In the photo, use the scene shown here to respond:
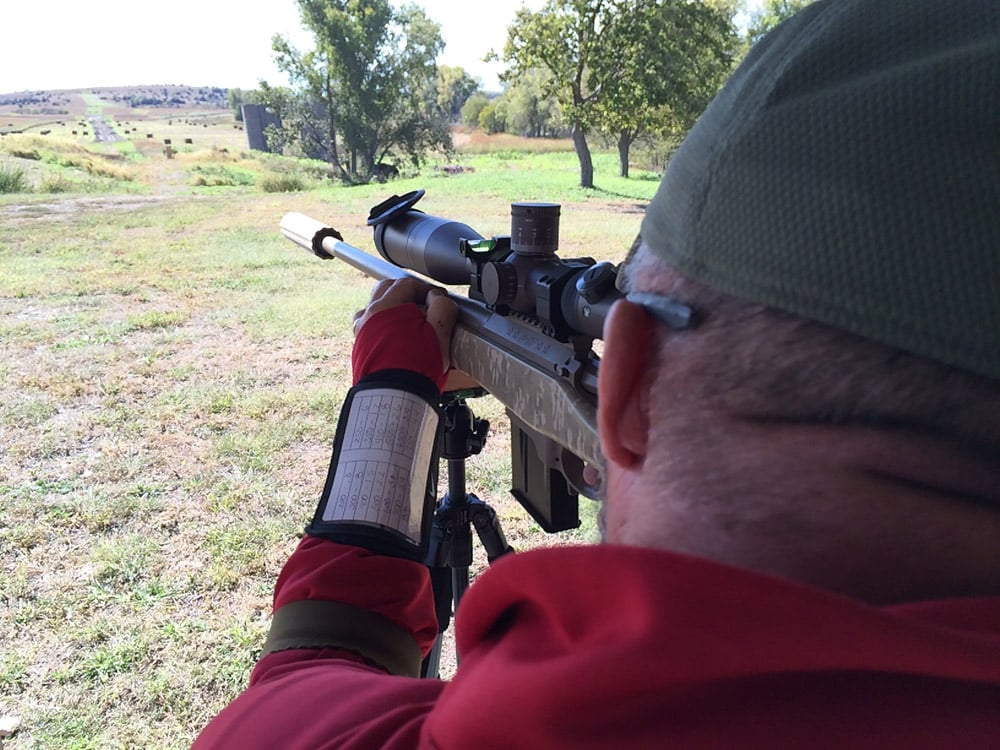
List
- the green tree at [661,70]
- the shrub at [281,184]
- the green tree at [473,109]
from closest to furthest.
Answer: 1. the shrub at [281,184]
2. the green tree at [661,70]
3. the green tree at [473,109]

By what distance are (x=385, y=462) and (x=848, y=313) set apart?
81 cm

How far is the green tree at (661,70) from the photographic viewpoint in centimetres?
1494

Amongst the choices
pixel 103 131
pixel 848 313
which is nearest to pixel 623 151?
pixel 848 313

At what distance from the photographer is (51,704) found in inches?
77.7

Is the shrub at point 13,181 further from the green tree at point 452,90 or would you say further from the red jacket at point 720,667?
the red jacket at point 720,667

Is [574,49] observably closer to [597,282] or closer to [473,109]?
[473,109]

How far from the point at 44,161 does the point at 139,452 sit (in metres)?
12.3

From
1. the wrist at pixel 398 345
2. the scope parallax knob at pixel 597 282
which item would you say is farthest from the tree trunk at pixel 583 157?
the scope parallax knob at pixel 597 282

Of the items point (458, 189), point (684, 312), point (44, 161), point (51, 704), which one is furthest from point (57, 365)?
point (44, 161)

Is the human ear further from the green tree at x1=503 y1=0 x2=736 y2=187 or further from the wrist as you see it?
the green tree at x1=503 y1=0 x2=736 y2=187

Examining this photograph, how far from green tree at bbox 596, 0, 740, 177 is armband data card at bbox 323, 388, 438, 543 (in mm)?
14647

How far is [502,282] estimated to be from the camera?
1334 millimetres

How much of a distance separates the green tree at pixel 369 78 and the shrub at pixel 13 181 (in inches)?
278

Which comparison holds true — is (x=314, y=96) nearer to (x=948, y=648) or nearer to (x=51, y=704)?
(x=51, y=704)
